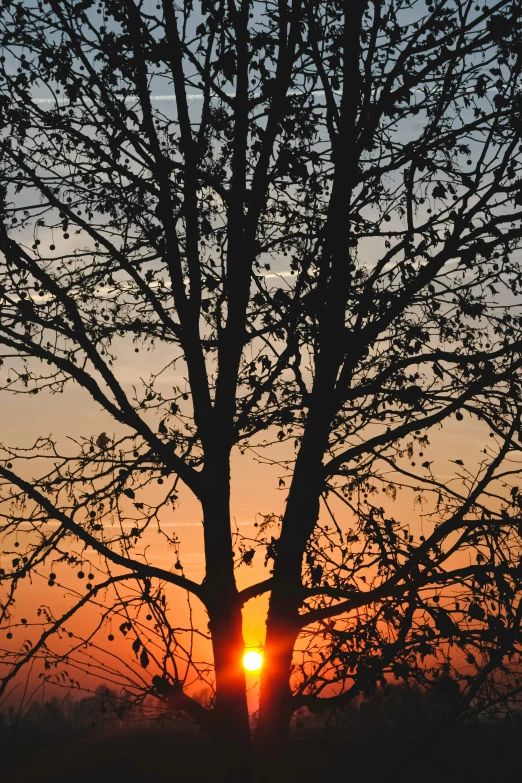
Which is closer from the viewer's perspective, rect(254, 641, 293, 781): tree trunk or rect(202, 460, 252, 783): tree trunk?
rect(202, 460, 252, 783): tree trunk

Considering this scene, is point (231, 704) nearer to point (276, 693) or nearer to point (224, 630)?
point (276, 693)

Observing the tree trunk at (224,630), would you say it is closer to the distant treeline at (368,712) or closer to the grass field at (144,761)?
the distant treeline at (368,712)

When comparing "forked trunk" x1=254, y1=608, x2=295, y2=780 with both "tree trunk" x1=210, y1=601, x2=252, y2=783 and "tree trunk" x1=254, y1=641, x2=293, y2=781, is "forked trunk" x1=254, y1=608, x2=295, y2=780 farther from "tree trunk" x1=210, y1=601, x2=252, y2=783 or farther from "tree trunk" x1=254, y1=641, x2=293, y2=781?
"tree trunk" x1=210, y1=601, x2=252, y2=783

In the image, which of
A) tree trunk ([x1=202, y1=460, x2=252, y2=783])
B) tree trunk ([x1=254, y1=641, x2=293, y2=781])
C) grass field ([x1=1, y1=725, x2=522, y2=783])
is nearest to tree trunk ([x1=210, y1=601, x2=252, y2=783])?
tree trunk ([x1=202, y1=460, x2=252, y2=783])

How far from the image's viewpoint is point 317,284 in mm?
8391

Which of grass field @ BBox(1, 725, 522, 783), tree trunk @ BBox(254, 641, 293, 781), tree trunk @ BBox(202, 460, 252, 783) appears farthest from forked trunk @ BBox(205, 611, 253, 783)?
grass field @ BBox(1, 725, 522, 783)

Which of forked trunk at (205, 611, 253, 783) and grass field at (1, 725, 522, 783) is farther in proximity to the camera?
grass field at (1, 725, 522, 783)

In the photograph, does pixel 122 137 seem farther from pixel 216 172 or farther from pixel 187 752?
pixel 187 752

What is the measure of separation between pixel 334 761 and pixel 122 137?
64135mm

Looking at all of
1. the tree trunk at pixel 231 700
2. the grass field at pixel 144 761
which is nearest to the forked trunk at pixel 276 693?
the tree trunk at pixel 231 700

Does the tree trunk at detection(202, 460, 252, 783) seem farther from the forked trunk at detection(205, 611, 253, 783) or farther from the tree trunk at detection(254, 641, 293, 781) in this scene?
the tree trunk at detection(254, 641, 293, 781)

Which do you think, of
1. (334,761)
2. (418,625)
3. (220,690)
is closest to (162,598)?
(220,690)

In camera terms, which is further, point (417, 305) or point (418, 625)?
point (417, 305)

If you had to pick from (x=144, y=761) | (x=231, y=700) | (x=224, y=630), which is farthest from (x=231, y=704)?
(x=144, y=761)
